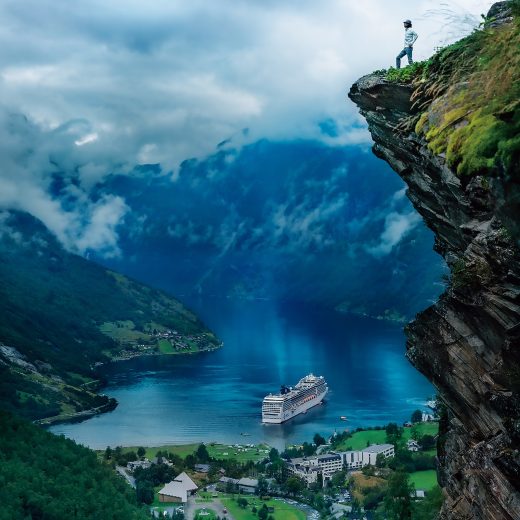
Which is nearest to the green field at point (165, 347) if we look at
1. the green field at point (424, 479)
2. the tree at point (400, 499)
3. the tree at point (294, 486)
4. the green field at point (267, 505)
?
the tree at point (294, 486)

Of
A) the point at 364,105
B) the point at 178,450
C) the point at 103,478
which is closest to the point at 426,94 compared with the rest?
the point at 364,105

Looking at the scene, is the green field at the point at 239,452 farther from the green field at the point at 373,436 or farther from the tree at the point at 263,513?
the tree at the point at 263,513

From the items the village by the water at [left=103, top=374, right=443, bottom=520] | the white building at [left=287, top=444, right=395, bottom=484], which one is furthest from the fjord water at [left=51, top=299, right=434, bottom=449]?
the white building at [left=287, top=444, right=395, bottom=484]

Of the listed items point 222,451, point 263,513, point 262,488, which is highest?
point 222,451

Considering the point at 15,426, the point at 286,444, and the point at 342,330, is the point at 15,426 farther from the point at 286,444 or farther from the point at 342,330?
the point at 342,330

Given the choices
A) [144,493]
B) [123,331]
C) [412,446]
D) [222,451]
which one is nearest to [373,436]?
[412,446]

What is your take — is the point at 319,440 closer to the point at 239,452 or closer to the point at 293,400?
the point at 239,452

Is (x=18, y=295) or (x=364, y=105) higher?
(x=18, y=295)
